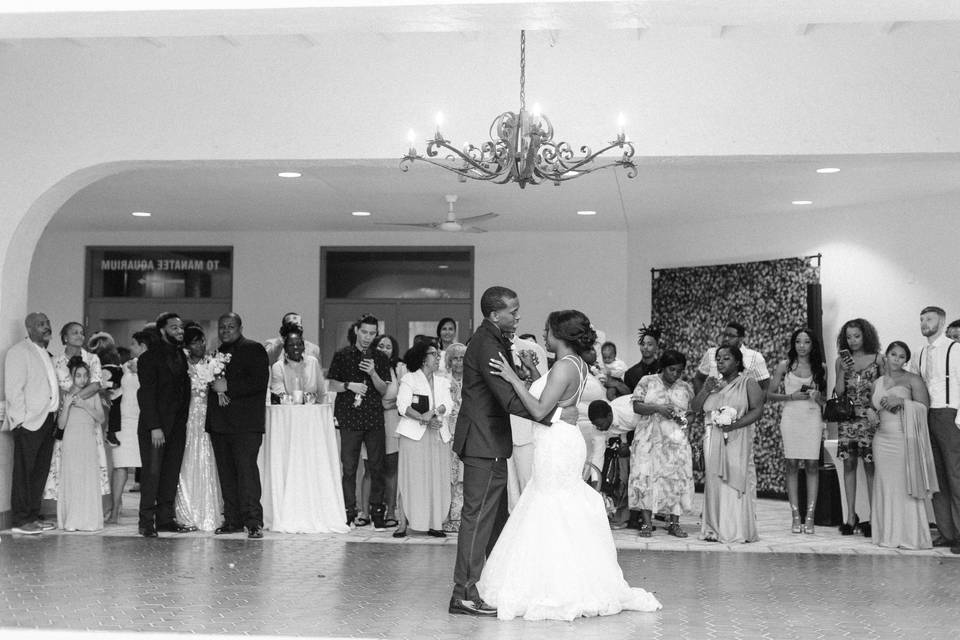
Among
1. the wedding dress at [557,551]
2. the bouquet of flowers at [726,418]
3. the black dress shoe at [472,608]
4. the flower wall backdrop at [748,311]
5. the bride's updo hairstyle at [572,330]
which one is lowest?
the black dress shoe at [472,608]

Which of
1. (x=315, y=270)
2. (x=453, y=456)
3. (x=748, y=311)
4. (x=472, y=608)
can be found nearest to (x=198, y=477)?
(x=453, y=456)

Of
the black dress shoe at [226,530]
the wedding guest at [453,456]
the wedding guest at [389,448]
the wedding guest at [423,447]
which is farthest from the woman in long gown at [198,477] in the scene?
the wedding guest at [453,456]

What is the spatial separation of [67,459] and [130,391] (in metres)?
1.06

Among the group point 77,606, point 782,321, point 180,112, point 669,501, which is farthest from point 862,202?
point 77,606

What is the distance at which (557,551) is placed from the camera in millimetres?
5820

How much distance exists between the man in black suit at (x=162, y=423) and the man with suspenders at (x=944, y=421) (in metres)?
5.97

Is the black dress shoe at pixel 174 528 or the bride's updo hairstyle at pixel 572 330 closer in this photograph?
the bride's updo hairstyle at pixel 572 330

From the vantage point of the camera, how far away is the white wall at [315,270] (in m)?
14.7

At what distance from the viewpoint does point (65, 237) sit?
15.4m

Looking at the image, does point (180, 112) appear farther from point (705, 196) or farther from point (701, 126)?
point (705, 196)

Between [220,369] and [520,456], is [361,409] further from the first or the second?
[520,456]

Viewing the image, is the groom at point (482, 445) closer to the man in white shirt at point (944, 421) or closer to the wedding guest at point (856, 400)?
the wedding guest at point (856, 400)

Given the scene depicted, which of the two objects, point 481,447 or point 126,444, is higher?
point 481,447

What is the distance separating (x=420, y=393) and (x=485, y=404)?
318cm
